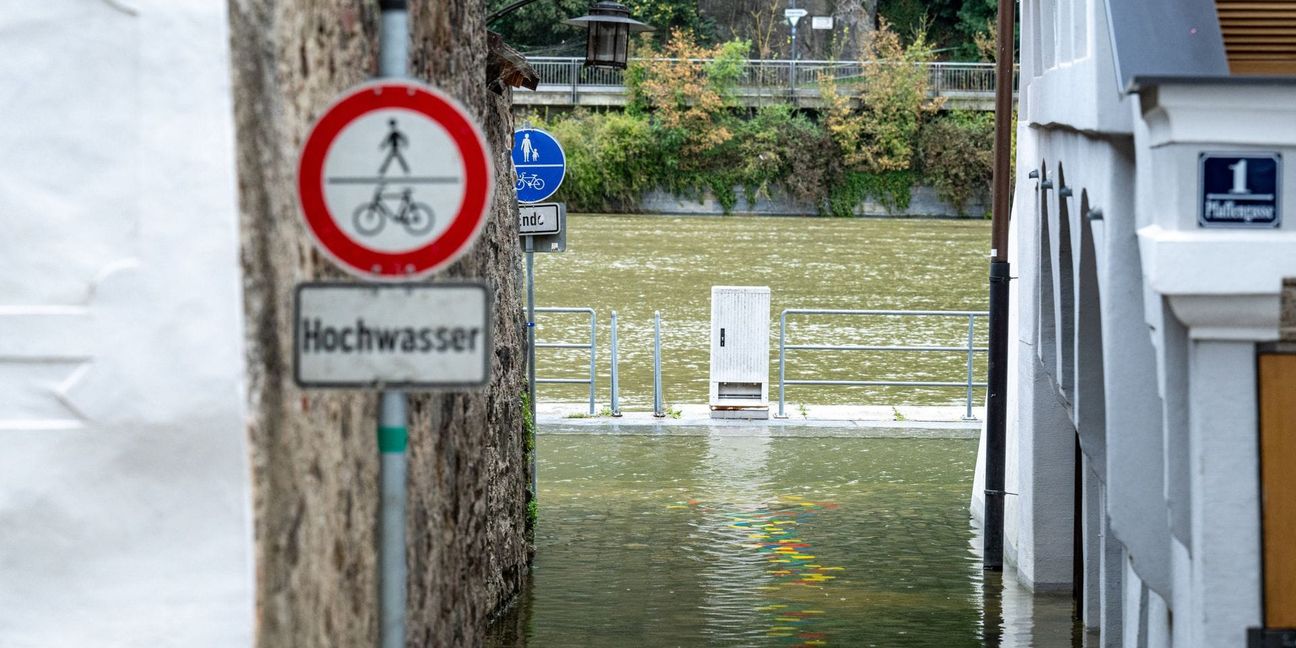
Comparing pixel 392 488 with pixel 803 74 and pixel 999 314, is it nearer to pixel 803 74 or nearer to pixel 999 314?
pixel 999 314

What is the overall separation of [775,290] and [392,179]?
26.3 m

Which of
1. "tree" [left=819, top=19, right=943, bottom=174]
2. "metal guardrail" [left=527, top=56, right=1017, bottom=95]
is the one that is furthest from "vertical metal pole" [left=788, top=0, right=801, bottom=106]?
"tree" [left=819, top=19, right=943, bottom=174]

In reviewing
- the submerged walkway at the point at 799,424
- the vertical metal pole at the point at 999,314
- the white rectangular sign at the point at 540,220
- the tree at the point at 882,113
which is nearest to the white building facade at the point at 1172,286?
the vertical metal pole at the point at 999,314

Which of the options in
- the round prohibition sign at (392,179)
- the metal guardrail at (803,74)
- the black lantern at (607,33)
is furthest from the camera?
the metal guardrail at (803,74)

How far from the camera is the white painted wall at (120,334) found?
469cm

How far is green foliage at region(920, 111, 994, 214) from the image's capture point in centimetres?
5481

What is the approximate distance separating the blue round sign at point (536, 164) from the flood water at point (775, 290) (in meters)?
5.47

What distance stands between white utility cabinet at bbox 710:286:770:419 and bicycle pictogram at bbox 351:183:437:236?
12754 mm

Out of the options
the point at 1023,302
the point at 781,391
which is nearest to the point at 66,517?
the point at 1023,302

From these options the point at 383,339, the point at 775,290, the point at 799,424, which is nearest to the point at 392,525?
the point at 383,339

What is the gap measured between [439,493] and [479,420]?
135 cm

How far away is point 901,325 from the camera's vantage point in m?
26.2

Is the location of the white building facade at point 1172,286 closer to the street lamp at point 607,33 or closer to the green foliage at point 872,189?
the street lamp at point 607,33

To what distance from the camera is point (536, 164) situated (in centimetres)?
1341
